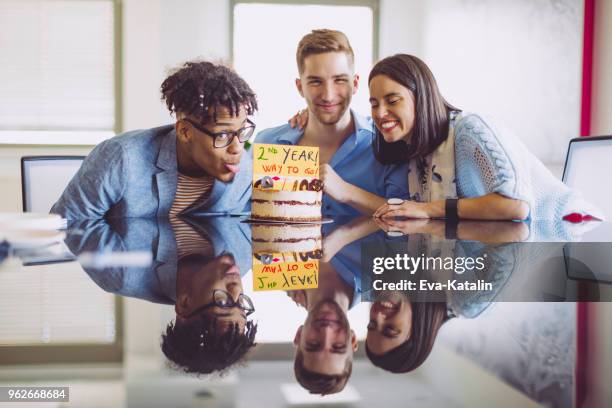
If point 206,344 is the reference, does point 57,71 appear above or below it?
above

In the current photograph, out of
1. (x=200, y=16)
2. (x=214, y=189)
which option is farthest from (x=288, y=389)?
(x=200, y=16)

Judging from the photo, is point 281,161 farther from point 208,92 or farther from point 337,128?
point 337,128

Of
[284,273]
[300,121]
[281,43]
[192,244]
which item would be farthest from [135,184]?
[281,43]

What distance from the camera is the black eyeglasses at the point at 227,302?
411 millimetres

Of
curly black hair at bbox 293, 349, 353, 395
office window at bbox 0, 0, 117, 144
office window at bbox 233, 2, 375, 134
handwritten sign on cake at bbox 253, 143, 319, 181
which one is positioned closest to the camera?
curly black hair at bbox 293, 349, 353, 395

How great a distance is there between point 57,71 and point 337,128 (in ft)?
8.84

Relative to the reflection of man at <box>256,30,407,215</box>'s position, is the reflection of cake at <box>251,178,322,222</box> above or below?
below

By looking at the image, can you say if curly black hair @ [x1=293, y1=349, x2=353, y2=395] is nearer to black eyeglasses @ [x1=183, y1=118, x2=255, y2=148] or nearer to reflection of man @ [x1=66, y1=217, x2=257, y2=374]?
reflection of man @ [x1=66, y1=217, x2=257, y2=374]

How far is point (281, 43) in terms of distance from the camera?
4566 mm

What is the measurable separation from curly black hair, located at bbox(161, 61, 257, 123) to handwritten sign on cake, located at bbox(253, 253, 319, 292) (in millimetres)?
1181

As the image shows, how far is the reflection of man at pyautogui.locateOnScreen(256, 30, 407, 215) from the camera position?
223 centimetres

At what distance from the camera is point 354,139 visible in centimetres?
234

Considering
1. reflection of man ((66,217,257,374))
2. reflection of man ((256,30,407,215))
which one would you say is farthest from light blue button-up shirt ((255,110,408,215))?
reflection of man ((66,217,257,374))

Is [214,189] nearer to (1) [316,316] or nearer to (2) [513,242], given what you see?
(2) [513,242]
